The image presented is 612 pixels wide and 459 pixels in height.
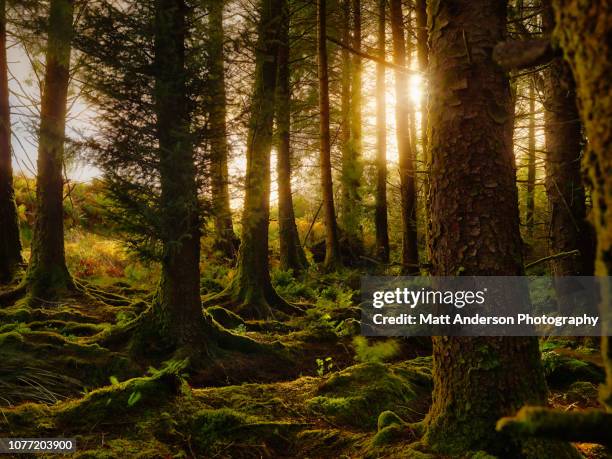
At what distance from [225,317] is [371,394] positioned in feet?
15.0

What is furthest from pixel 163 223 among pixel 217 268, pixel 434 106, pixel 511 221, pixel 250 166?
pixel 217 268

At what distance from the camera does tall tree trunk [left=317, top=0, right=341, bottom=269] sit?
12.4m

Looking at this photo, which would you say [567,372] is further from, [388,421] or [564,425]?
[564,425]

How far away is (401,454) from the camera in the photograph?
9.97ft

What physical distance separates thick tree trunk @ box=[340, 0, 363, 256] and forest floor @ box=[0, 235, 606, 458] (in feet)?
27.9

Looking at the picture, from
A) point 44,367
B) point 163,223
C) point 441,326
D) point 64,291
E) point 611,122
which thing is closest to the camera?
point 611,122

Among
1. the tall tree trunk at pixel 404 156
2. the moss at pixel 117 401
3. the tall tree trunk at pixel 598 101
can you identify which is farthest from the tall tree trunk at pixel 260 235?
the tall tree trunk at pixel 598 101

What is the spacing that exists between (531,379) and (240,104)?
17.1 ft

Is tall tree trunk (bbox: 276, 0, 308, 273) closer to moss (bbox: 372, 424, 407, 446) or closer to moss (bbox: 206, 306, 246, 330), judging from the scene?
moss (bbox: 206, 306, 246, 330)

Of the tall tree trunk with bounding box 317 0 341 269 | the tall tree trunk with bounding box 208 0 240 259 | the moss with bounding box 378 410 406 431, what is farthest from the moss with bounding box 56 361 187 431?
the tall tree trunk with bounding box 317 0 341 269

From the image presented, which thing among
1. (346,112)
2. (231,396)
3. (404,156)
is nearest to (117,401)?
(231,396)

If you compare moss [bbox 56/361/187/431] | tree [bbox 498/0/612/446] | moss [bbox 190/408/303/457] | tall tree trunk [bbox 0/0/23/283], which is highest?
tall tree trunk [bbox 0/0/23/283]

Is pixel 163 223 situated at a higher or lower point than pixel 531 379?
higher

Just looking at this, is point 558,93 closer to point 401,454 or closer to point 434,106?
point 434,106
